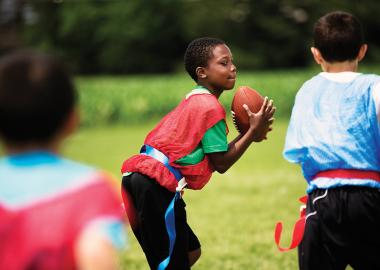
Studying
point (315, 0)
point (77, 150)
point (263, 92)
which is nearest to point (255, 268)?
point (77, 150)

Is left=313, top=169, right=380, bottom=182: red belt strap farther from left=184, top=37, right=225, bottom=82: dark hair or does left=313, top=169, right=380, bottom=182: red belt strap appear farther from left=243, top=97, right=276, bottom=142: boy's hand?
left=184, top=37, right=225, bottom=82: dark hair

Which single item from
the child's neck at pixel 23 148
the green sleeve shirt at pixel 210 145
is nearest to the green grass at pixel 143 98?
the green sleeve shirt at pixel 210 145

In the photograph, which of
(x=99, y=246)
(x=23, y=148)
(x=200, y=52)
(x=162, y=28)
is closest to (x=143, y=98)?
(x=200, y=52)

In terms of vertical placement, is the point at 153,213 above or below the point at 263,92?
→ above

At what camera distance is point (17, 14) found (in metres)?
50.6

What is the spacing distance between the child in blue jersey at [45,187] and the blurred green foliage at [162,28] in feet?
127

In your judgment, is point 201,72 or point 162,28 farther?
point 162,28

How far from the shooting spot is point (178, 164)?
3.66m

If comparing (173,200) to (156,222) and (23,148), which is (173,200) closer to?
(156,222)

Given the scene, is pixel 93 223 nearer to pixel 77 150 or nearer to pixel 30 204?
pixel 30 204

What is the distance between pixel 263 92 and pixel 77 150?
10.9 m

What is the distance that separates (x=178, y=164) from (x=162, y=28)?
142 ft

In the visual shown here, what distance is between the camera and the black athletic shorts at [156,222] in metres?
3.67

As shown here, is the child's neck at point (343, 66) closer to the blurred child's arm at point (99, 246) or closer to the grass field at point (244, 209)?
the grass field at point (244, 209)
